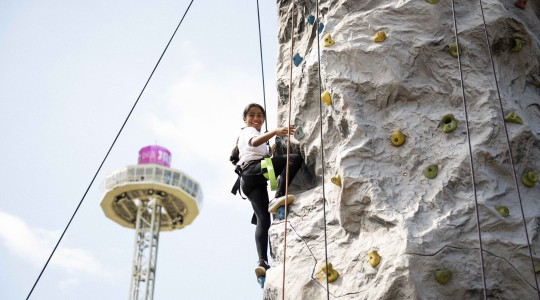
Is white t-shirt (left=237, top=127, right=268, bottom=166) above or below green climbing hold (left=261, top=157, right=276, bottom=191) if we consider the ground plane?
above

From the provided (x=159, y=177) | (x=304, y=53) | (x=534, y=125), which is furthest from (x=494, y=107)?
(x=159, y=177)

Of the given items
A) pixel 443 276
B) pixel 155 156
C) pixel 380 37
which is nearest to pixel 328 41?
pixel 380 37

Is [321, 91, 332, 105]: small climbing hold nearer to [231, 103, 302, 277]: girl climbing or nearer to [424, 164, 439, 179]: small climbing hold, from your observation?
[231, 103, 302, 277]: girl climbing

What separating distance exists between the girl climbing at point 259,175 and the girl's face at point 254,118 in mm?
73

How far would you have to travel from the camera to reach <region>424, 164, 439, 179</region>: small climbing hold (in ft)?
19.3

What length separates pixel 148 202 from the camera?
4303 cm

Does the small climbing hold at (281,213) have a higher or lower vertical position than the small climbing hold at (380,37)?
lower

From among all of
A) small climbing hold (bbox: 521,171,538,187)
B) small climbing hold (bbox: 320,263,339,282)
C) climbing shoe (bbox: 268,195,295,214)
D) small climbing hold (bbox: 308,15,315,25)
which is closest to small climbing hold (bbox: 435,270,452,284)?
small climbing hold (bbox: 320,263,339,282)

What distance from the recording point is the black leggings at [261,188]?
6.71m

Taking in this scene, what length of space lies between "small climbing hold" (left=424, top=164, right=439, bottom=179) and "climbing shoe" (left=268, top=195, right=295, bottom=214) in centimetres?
115

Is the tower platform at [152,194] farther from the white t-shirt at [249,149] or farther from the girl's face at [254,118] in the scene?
the white t-shirt at [249,149]

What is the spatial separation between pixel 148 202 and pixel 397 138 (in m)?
37.8

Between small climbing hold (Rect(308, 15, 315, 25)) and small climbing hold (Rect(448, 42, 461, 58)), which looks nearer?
small climbing hold (Rect(448, 42, 461, 58))

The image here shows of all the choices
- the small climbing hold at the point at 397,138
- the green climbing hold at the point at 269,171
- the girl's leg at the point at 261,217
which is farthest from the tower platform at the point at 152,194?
the small climbing hold at the point at 397,138
